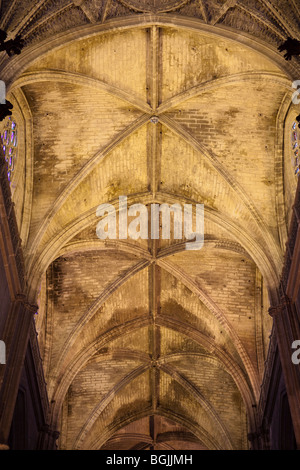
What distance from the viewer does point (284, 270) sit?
1580 centimetres

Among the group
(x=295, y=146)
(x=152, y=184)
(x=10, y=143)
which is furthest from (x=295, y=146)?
(x=10, y=143)

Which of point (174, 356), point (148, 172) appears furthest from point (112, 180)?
point (174, 356)

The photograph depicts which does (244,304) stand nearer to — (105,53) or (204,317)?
(204,317)

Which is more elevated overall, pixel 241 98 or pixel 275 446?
pixel 241 98

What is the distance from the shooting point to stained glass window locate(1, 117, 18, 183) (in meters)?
16.5

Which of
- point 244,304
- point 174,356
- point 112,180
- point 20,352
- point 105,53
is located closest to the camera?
point 20,352

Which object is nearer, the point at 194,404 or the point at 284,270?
the point at 284,270

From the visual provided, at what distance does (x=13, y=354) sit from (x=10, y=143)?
5413 millimetres

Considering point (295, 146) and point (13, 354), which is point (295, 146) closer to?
point (295, 146)

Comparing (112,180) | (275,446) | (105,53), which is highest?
(105,53)

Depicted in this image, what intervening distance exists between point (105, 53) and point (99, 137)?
7.99ft

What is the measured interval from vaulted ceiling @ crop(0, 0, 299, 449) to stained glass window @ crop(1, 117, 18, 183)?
0.35m

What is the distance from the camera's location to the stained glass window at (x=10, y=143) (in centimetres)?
1655

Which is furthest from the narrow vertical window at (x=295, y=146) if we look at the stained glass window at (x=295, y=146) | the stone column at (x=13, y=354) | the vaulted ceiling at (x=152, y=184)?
the stone column at (x=13, y=354)
